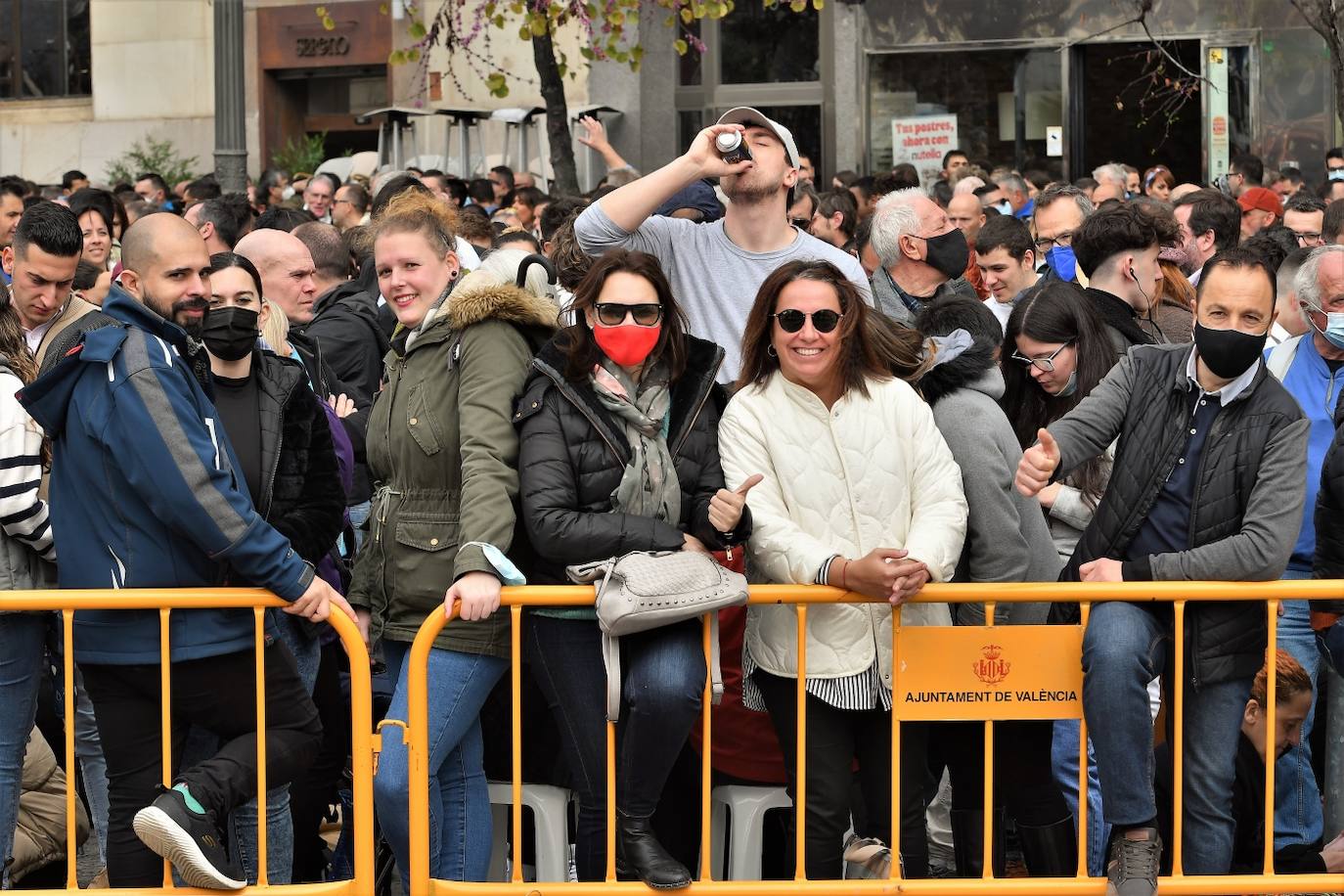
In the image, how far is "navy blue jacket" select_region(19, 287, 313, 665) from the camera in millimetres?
4332

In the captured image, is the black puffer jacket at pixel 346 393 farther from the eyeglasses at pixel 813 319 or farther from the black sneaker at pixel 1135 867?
the black sneaker at pixel 1135 867

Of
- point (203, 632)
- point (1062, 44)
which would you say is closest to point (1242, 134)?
point (1062, 44)

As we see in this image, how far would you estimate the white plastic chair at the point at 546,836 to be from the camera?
5.06 meters

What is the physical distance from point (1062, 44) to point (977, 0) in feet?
4.18

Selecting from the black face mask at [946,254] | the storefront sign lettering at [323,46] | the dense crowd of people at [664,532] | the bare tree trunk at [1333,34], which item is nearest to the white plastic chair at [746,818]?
the dense crowd of people at [664,532]

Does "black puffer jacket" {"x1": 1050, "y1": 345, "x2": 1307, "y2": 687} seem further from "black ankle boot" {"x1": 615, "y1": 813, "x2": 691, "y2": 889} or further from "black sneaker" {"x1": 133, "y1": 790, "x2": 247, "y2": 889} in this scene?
"black sneaker" {"x1": 133, "y1": 790, "x2": 247, "y2": 889}

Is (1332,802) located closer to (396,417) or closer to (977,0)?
(396,417)

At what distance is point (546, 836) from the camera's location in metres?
5.11

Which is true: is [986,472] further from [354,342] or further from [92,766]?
[354,342]

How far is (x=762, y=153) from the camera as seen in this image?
520 cm

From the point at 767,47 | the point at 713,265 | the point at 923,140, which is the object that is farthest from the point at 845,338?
the point at 767,47

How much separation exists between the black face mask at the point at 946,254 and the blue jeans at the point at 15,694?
3575 mm

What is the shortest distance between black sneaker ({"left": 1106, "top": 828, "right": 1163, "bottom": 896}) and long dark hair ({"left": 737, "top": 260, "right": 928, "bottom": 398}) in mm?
1415

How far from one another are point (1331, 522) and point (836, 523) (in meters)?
1.54
